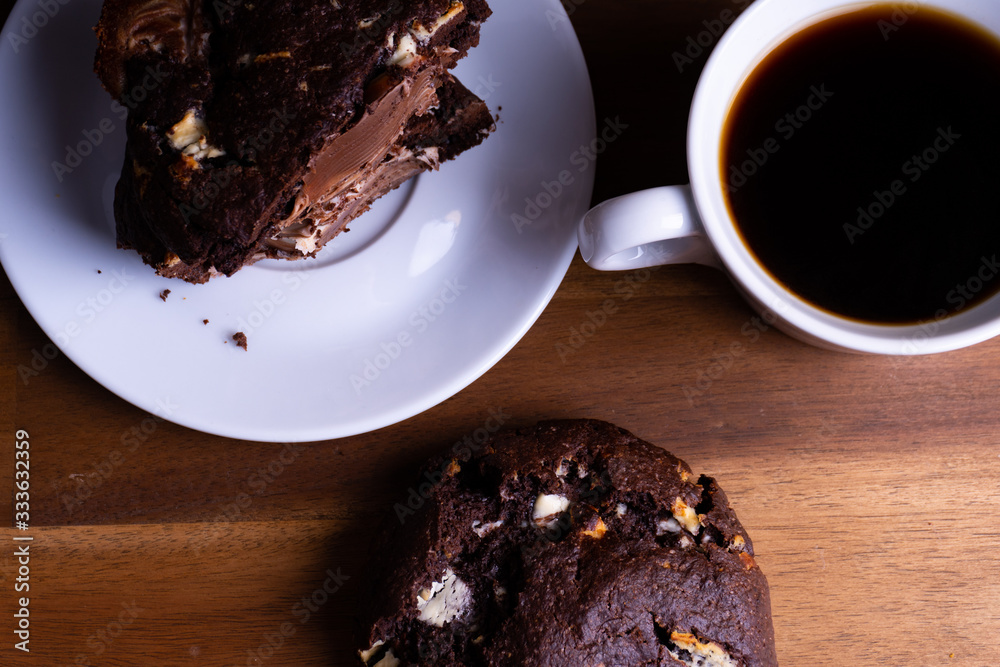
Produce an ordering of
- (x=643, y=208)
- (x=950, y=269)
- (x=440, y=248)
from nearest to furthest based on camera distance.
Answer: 1. (x=643, y=208)
2. (x=950, y=269)
3. (x=440, y=248)

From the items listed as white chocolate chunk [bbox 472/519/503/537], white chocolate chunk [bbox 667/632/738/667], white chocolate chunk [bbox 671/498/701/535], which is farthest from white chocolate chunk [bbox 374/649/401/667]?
white chocolate chunk [bbox 671/498/701/535]

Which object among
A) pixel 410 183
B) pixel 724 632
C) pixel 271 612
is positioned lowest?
pixel 724 632

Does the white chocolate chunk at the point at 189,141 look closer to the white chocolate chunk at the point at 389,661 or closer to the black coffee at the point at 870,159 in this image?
the black coffee at the point at 870,159

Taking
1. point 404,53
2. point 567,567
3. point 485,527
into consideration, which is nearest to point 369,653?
point 485,527

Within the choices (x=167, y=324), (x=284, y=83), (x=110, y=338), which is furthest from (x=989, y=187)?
(x=110, y=338)

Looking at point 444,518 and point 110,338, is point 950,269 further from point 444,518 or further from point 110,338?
point 110,338

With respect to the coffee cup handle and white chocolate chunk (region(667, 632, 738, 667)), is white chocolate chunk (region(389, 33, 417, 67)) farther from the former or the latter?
white chocolate chunk (region(667, 632, 738, 667))
